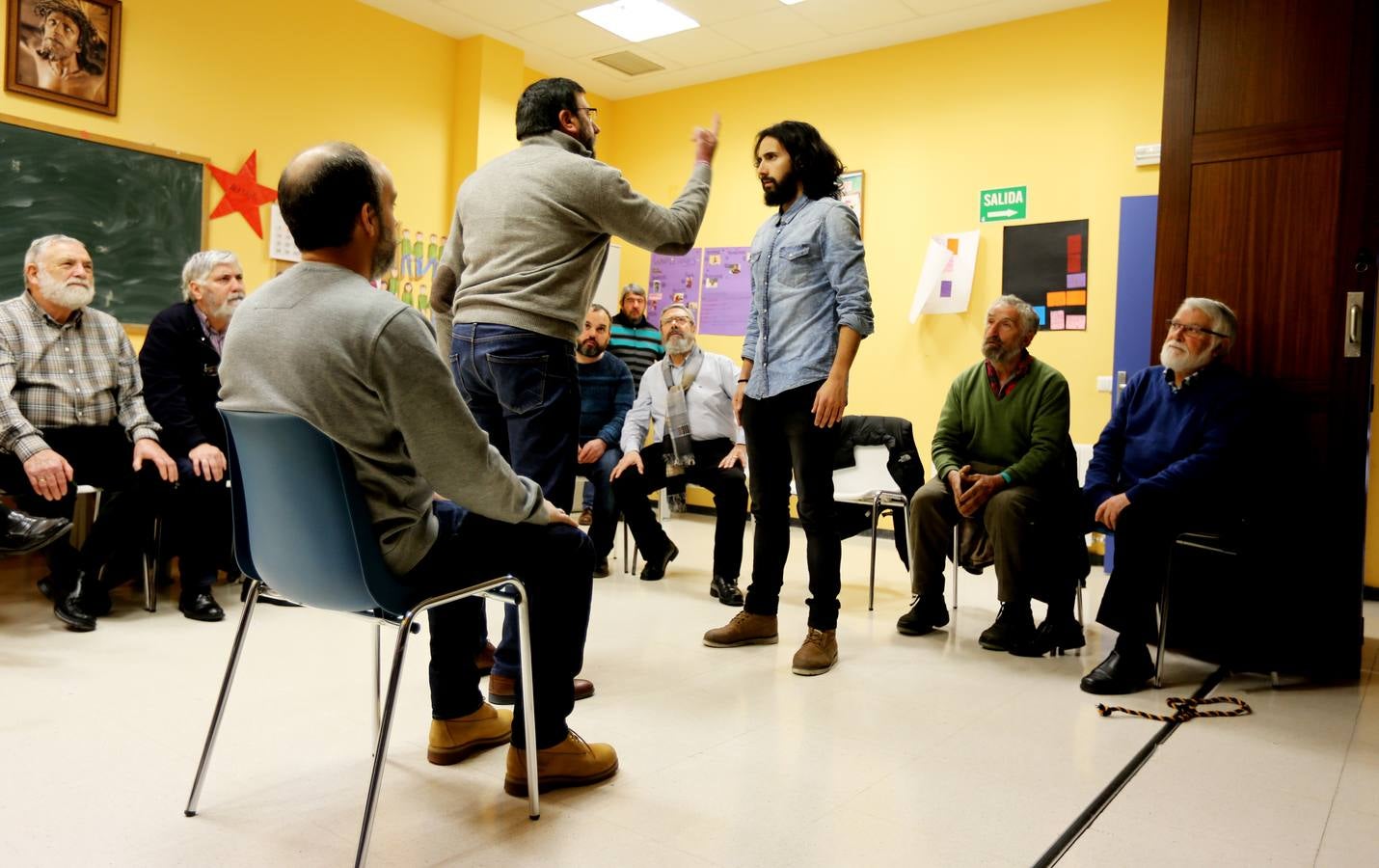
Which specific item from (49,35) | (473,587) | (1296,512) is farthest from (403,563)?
(49,35)

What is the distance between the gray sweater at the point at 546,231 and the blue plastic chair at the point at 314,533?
726 mm

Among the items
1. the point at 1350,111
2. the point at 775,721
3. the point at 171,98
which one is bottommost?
the point at 775,721

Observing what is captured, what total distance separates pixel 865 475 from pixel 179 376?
259 cm

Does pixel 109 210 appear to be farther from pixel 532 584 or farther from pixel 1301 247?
pixel 1301 247

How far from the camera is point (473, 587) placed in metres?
1.61

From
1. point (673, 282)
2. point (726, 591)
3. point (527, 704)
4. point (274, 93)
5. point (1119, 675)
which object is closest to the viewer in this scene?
point (527, 704)

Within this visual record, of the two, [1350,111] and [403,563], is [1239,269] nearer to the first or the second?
[1350,111]

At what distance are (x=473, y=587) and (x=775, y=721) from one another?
98cm

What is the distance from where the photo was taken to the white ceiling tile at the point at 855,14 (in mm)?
5098

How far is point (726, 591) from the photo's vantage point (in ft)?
12.1

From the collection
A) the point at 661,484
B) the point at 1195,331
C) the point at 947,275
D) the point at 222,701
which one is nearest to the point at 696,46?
the point at 947,275

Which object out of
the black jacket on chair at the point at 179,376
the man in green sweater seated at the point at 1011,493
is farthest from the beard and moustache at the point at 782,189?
the black jacket on chair at the point at 179,376

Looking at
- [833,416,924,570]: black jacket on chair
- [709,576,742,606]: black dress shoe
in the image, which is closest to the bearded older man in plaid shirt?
[709,576,742,606]: black dress shoe

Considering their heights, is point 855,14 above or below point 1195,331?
above
